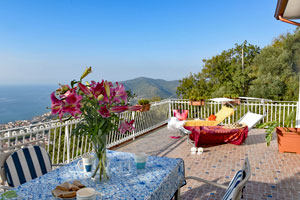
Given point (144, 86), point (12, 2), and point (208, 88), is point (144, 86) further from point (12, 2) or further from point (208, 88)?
point (12, 2)

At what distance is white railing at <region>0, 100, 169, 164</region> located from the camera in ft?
9.75

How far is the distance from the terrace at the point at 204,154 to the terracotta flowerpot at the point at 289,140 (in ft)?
0.42

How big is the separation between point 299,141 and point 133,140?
4.06 meters

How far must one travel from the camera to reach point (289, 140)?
177 inches

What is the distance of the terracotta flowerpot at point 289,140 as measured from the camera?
14.4 ft

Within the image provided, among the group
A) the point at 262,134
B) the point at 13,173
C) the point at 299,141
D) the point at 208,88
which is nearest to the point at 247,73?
the point at 208,88

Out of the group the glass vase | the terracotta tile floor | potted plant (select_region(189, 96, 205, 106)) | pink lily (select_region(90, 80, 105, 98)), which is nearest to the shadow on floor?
the terracotta tile floor

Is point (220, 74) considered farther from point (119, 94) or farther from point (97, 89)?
point (97, 89)

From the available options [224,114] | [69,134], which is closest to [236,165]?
[224,114]

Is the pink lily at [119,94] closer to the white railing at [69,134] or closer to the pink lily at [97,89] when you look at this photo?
the pink lily at [97,89]

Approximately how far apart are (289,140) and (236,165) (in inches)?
59.4

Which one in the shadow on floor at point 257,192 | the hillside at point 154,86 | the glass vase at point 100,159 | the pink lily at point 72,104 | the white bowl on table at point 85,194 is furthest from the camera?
the hillside at point 154,86

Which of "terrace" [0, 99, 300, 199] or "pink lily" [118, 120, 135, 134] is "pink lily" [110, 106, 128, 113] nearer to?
"pink lily" [118, 120, 135, 134]

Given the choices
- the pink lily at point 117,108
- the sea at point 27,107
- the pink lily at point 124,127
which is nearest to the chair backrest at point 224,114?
the sea at point 27,107
